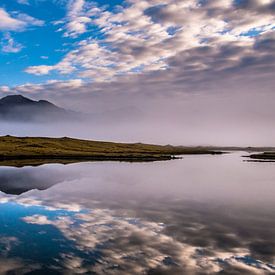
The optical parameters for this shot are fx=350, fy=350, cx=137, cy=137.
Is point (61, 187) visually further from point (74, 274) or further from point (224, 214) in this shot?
point (74, 274)

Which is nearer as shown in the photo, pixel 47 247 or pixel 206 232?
pixel 47 247

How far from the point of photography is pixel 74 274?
13.8 metres

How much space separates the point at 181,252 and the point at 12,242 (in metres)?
8.58

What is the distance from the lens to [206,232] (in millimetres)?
20297

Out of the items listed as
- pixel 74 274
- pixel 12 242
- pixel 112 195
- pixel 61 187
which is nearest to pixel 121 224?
pixel 12 242

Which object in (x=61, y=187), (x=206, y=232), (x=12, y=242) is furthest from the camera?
(x=61, y=187)

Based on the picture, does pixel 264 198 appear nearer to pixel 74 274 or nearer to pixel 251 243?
pixel 251 243

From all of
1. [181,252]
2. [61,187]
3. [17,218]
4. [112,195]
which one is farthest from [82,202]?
[181,252]

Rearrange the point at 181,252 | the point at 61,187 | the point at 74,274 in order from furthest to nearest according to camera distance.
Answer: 1. the point at 61,187
2. the point at 181,252
3. the point at 74,274

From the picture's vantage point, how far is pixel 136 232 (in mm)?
20234

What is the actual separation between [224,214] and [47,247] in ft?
44.8

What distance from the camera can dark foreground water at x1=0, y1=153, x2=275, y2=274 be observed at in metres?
14.9

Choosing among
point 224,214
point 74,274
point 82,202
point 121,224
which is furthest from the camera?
point 82,202

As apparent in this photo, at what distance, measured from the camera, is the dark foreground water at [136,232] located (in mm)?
14859
